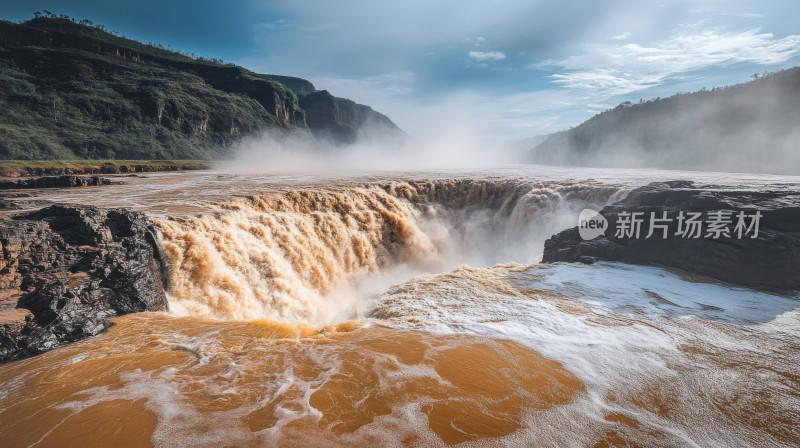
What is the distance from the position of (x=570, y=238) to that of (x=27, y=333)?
11074mm

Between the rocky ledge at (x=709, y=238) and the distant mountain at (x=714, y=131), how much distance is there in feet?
89.3

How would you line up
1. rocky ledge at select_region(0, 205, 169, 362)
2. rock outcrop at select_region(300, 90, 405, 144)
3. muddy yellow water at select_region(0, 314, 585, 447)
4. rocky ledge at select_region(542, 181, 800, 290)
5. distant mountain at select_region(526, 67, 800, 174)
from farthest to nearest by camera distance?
rock outcrop at select_region(300, 90, 405, 144) → distant mountain at select_region(526, 67, 800, 174) → rocky ledge at select_region(542, 181, 800, 290) → rocky ledge at select_region(0, 205, 169, 362) → muddy yellow water at select_region(0, 314, 585, 447)

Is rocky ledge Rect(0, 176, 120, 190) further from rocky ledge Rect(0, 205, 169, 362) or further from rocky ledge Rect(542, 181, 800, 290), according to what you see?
rocky ledge Rect(542, 181, 800, 290)

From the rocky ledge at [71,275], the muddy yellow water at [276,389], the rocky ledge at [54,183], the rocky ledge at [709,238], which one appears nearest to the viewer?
the muddy yellow water at [276,389]

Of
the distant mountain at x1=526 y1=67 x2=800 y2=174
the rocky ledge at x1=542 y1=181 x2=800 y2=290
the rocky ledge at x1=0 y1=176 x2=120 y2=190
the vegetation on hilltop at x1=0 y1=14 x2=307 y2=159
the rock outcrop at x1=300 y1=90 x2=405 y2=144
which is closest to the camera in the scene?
the rocky ledge at x1=542 y1=181 x2=800 y2=290

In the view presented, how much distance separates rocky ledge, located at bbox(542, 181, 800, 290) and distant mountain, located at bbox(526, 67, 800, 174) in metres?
27.2

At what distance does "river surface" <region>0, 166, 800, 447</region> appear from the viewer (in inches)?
111

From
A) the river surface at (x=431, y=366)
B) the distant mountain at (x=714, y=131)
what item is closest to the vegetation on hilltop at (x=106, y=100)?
the river surface at (x=431, y=366)

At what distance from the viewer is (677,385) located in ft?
11.5

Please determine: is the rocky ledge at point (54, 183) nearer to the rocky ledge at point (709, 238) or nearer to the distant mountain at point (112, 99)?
the rocky ledge at point (709, 238)

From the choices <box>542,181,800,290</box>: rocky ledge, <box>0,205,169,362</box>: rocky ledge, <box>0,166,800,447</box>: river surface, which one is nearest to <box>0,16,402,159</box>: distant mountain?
<box>0,205,169,362</box>: rocky ledge

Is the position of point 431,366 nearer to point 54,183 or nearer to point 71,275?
point 71,275

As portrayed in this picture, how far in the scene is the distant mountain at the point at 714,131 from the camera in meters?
29.5

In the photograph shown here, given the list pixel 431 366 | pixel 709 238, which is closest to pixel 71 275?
pixel 431 366
